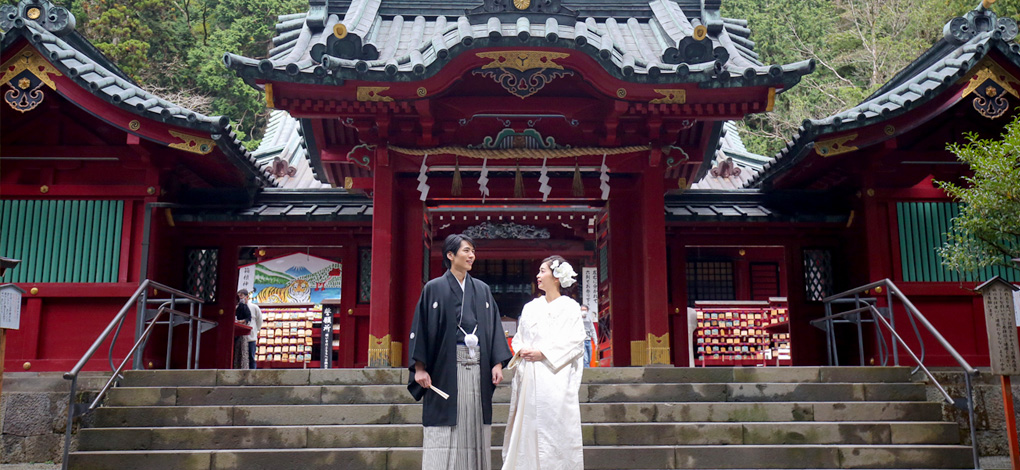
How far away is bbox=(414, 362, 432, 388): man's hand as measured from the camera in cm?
522

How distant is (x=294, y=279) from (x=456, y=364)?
12.3 meters

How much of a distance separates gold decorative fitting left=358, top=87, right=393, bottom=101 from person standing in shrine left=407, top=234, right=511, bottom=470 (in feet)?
15.3

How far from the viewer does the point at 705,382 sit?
822 centimetres

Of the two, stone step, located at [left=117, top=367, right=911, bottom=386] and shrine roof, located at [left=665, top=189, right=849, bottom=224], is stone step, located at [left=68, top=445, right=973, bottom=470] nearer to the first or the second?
stone step, located at [left=117, top=367, right=911, bottom=386]

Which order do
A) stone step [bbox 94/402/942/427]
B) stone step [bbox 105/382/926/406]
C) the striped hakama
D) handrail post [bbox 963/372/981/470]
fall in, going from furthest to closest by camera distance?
1. stone step [bbox 105/382/926/406]
2. stone step [bbox 94/402/942/427]
3. handrail post [bbox 963/372/981/470]
4. the striped hakama

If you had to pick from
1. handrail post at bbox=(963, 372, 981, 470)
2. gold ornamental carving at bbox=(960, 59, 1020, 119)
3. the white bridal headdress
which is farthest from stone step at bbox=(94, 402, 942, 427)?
gold ornamental carving at bbox=(960, 59, 1020, 119)

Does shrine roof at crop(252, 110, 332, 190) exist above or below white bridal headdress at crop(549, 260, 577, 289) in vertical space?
above

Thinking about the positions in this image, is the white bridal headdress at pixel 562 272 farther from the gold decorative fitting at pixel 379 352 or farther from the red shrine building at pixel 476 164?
the gold decorative fitting at pixel 379 352

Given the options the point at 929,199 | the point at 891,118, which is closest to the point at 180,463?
the point at 891,118

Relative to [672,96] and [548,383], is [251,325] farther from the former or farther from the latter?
[548,383]

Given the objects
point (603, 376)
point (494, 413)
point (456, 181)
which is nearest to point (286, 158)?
point (456, 181)

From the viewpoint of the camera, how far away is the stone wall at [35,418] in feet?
28.4

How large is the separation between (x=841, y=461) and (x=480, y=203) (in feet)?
20.1

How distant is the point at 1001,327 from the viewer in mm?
7020
